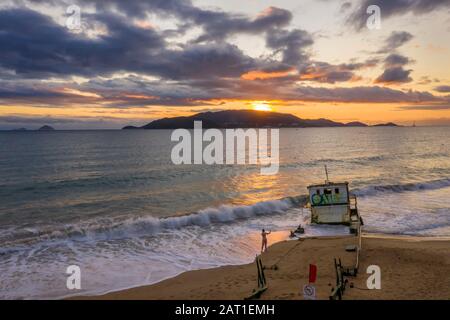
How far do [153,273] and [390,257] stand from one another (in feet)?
41.4

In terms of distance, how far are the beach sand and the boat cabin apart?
5969 mm

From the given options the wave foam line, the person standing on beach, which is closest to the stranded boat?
the person standing on beach

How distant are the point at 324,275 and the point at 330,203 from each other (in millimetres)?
13359

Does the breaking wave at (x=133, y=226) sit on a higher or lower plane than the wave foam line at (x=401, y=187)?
lower

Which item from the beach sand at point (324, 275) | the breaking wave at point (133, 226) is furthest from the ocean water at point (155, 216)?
the beach sand at point (324, 275)

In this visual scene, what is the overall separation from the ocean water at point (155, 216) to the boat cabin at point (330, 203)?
1.51 meters

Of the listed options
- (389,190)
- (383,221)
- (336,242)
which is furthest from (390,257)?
(389,190)

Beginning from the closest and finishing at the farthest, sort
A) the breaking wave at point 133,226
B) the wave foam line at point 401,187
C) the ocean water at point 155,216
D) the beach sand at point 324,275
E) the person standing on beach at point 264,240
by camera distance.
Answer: the beach sand at point 324,275 < the ocean water at point 155,216 < the person standing on beach at point 264,240 < the breaking wave at point 133,226 < the wave foam line at point 401,187

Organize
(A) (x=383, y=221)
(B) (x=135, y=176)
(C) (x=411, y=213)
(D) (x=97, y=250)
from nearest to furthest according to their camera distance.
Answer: (D) (x=97, y=250)
(A) (x=383, y=221)
(C) (x=411, y=213)
(B) (x=135, y=176)

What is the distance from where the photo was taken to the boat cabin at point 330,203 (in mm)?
29906

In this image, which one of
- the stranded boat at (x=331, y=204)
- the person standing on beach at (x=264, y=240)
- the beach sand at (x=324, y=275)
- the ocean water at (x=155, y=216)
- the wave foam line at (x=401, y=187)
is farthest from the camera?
the wave foam line at (x=401, y=187)

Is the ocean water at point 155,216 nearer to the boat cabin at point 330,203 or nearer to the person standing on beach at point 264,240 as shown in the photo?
the person standing on beach at point 264,240
